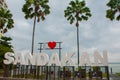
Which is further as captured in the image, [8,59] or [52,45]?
[52,45]

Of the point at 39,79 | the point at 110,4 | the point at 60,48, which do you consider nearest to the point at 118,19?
the point at 110,4

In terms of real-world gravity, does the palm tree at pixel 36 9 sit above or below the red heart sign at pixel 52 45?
above

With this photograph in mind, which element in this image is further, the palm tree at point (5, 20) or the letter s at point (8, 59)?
the palm tree at point (5, 20)

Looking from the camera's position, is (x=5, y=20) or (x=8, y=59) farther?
(x=5, y=20)

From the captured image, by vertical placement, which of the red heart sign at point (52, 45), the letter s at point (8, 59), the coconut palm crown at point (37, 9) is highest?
the coconut palm crown at point (37, 9)

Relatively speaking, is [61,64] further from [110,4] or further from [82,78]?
[110,4]

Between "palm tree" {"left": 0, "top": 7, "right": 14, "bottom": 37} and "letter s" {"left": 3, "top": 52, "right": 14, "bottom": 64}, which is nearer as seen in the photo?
"letter s" {"left": 3, "top": 52, "right": 14, "bottom": 64}

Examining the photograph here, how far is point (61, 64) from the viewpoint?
23000 millimetres

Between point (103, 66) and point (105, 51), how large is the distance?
5.04 feet

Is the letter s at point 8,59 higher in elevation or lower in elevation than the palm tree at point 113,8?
lower

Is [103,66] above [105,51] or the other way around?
the other way around

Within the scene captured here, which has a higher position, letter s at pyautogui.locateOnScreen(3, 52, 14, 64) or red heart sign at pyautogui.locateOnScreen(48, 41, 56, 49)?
red heart sign at pyautogui.locateOnScreen(48, 41, 56, 49)

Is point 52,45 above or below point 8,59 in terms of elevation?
above

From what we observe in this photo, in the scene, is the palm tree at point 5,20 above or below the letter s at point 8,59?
above
